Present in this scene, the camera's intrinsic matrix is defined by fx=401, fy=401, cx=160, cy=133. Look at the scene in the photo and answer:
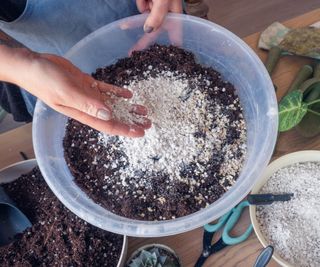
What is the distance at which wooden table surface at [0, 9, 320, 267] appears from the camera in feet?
2.29

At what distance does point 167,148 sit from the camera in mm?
653

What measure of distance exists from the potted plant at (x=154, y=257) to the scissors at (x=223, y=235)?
0.05 m

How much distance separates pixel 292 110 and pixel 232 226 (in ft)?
0.76

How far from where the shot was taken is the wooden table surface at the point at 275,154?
27.5 inches

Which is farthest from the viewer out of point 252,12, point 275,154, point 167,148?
point 252,12

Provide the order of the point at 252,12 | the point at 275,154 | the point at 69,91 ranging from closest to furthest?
the point at 69,91 < the point at 275,154 < the point at 252,12

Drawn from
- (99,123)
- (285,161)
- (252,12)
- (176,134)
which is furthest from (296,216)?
(252,12)

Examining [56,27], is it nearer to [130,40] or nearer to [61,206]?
[130,40]

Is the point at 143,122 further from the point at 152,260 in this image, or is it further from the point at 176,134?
the point at 152,260

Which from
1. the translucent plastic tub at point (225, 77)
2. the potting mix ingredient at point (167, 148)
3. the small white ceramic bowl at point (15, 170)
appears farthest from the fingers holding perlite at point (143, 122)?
the small white ceramic bowl at point (15, 170)

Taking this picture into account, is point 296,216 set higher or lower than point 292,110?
lower

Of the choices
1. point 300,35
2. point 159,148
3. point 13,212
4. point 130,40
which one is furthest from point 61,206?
point 300,35

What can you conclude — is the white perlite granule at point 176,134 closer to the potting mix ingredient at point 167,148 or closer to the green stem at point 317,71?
the potting mix ingredient at point 167,148

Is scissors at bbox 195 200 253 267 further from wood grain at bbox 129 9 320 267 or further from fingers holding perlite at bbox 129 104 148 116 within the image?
fingers holding perlite at bbox 129 104 148 116
